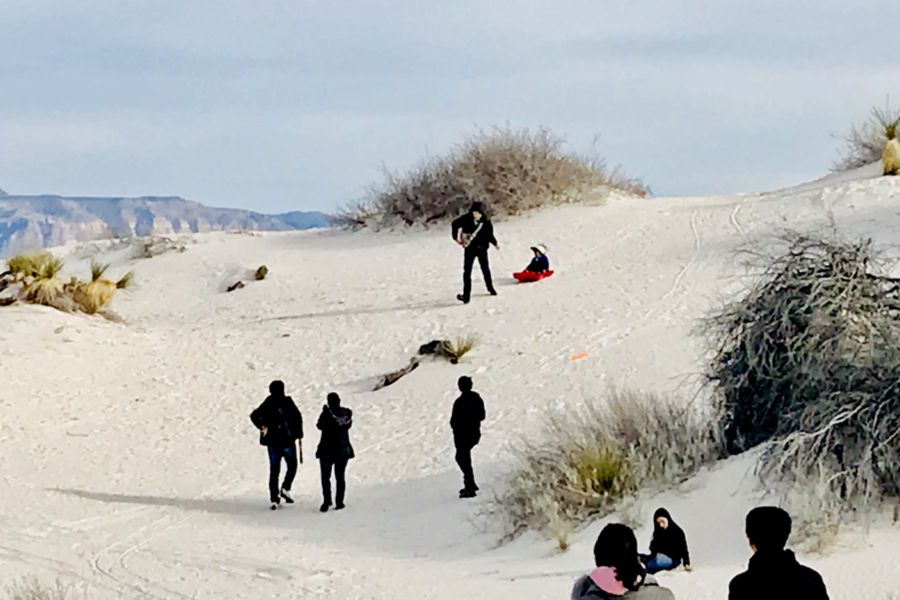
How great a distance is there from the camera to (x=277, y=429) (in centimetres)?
1295

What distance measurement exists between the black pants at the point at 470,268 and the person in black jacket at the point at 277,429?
7.82 meters

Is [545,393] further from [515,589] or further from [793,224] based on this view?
→ [793,224]

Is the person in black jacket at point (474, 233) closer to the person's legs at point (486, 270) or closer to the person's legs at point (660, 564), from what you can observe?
the person's legs at point (486, 270)

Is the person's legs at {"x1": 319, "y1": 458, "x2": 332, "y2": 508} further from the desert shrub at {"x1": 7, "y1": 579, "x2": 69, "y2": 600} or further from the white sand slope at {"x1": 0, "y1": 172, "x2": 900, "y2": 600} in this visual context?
the desert shrub at {"x1": 7, "y1": 579, "x2": 69, "y2": 600}

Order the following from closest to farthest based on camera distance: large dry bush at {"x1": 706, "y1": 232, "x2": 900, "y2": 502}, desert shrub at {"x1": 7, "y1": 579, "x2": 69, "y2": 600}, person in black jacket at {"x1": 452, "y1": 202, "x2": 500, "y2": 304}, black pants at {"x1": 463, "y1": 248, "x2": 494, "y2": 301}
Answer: desert shrub at {"x1": 7, "y1": 579, "x2": 69, "y2": 600} < large dry bush at {"x1": 706, "y1": 232, "x2": 900, "y2": 502} < person in black jacket at {"x1": 452, "y1": 202, "x2": 500, "y2": 304} < black pants at {"x1": 463, "y1": 248, "x2": 494, "y2": 301}

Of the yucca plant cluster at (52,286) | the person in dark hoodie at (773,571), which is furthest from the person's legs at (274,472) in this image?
the yucca plant cluster at (52,286)

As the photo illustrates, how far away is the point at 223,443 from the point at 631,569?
1226 centimetres

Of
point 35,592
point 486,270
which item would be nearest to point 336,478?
point 35,592

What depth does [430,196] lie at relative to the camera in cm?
3002

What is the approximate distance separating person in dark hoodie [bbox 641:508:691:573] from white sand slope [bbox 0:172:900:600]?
133 millimetres

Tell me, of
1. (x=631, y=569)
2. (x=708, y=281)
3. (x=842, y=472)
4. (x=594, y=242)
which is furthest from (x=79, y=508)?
(x=594, y=242)

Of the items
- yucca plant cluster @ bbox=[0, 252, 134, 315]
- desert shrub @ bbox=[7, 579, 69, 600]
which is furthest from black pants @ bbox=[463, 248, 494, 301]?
desert shrub @ bbox=[7, 579, 69, 600]

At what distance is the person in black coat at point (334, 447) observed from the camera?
499 inches

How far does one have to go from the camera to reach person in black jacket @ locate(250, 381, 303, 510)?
1297 cm
